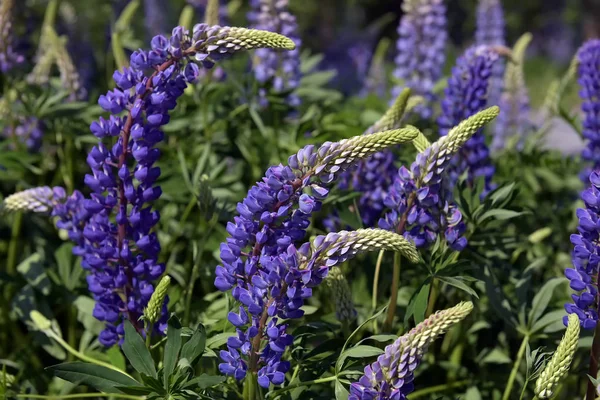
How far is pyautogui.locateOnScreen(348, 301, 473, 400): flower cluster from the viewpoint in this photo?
54.7 inches

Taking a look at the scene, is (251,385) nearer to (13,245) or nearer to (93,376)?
(93,376)

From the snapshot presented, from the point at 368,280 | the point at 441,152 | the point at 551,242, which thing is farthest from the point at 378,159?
the point at 551,242

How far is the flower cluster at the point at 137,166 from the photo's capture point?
1661 millimetres

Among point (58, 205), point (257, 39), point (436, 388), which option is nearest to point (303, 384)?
point (436, 388)

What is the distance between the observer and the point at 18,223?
8.39ft

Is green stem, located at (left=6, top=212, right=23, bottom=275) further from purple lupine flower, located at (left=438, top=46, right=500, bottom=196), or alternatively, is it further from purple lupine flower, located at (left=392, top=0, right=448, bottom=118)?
purple lupine flower, located at (left=392, top=0, right=448, bottom=118)

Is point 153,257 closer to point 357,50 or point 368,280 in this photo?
point 368,280

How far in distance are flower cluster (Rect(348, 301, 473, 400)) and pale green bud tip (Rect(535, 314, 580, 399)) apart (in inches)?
8.0

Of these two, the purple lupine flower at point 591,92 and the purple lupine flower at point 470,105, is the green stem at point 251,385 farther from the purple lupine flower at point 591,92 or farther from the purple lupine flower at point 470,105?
the purple lupine flower at point 591,92

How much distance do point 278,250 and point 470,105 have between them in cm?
110

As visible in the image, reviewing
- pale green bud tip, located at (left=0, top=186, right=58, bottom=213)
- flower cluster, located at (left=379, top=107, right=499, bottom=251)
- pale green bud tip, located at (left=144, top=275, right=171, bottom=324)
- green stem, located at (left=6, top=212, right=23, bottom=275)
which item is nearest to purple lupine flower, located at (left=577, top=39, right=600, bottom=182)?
flower cluster, located at (left=379, top=107, right=499, bottom=251)

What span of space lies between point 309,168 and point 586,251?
62cm

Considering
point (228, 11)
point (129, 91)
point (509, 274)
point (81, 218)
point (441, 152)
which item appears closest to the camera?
point (441, 152)

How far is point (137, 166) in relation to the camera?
1773mm
